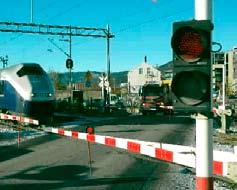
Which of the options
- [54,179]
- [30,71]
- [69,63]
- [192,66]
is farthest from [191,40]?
[69,63]

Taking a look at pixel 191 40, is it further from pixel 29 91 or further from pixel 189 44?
pixel 29 91

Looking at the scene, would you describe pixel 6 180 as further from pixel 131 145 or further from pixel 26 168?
pixel 131 145

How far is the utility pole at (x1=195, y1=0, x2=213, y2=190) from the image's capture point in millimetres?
4656

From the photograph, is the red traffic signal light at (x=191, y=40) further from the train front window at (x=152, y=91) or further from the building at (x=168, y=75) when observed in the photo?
the train front window at (x=152, y=91)

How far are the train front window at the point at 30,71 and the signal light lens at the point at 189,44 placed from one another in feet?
75.7

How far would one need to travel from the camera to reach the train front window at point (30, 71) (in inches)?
1073

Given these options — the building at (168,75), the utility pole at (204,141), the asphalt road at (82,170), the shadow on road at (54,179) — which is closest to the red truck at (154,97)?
the building at (168,75)

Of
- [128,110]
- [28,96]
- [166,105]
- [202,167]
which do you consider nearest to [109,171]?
[202,167]

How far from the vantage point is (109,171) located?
11.7 metres

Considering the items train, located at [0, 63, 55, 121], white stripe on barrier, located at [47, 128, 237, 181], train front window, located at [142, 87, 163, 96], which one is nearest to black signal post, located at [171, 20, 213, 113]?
white stripe on barrier, located at [47, 128, 237, 181]

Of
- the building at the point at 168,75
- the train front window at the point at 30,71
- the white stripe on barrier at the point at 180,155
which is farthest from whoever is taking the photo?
the train front window at the point at 30,71

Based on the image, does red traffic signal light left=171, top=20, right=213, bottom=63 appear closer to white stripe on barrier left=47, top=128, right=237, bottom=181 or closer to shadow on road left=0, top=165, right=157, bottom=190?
white stripe on barrier left=47, top=128, right=237, bottom=181

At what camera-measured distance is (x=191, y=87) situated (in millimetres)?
4668

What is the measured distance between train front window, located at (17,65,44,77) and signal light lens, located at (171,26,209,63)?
2306 cm
